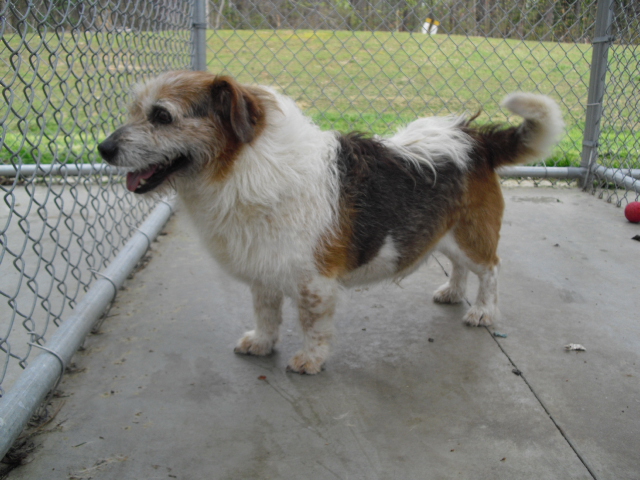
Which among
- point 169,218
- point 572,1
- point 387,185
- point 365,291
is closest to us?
point 387,185

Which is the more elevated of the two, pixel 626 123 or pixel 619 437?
pixel 626 123

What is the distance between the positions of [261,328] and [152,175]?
964mm

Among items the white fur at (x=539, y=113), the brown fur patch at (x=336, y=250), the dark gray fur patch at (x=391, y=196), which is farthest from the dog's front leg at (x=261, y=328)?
the white fur at (x=539, y=113)

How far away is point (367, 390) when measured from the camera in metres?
2.60

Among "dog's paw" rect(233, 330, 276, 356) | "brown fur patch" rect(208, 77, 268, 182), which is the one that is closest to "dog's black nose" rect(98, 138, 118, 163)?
"brown fur patch" rect(208, 77, 268, 182)

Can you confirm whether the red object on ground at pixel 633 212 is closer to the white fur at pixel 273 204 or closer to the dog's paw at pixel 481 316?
the dog's paw at pixel 481 316

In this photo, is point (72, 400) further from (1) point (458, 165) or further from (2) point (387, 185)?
(1) point (458, 165)

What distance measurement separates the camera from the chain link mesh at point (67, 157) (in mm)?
2637

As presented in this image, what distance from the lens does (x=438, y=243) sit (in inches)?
121

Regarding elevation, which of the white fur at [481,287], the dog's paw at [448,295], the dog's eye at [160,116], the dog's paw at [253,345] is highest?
the dog's eye at [160,116]

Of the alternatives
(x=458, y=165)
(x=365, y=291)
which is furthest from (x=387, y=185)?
(x=365, y=291)

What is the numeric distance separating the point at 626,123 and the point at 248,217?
4.43 meters

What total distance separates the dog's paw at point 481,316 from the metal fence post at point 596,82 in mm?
3103

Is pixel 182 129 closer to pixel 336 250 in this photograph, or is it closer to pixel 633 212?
pixel 336 250
